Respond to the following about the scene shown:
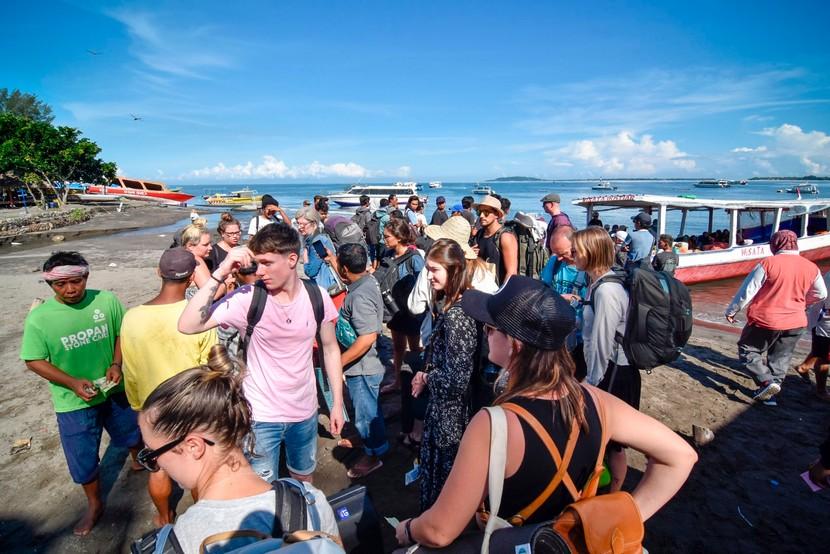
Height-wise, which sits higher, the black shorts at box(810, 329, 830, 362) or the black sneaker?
the black shorts at box(810, 329, 830, 362)

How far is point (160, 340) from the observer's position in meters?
2.59

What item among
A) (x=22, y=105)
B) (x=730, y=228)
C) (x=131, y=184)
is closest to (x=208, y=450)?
(x=730, y=228)

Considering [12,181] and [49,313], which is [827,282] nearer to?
[49,313]

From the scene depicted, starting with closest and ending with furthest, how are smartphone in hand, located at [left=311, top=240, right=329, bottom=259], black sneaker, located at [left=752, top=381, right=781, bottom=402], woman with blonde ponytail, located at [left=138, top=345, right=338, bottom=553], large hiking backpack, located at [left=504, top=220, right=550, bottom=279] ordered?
woman with blonde ponytail, located at [left=138, top=345, right=338, bottom=553]
black sneaker, located at [left=752, top=381, right=781, bottom=402]
smartphone in hand, located at [left=311, top=240, right=329, bottom=259]
large hiking backpack, located at [left=504, top=220, right=550, bottom=279]

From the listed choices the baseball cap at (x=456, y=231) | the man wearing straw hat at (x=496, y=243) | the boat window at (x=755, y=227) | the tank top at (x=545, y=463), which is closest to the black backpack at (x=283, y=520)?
the tank top at (x=545, y=463)

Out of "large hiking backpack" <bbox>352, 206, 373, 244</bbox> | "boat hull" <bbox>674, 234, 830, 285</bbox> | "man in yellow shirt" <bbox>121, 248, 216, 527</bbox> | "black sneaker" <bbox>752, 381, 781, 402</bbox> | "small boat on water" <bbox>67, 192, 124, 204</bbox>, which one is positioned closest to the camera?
"man in yellow shirt" <bbox>121, 248, 216, 527</bbox>

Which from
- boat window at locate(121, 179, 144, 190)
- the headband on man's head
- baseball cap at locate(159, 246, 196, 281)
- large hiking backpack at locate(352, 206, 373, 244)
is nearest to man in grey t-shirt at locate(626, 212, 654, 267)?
large hiking backpack at locate(352, 206, 373, 244)

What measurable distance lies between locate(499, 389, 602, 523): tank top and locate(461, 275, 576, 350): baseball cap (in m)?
0.22

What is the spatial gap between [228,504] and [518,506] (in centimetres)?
94

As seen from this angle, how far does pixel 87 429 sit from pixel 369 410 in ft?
6.69

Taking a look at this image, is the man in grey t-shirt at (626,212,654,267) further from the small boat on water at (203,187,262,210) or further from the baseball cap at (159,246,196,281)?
the small boat on water at (203,187,262,210)

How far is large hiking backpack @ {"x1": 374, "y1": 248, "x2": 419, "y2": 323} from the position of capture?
4086mm

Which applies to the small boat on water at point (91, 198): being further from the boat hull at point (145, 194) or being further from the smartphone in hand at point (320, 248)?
the smartphone in hand at point (320, 248)

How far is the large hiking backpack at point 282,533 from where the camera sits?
3.35ft
